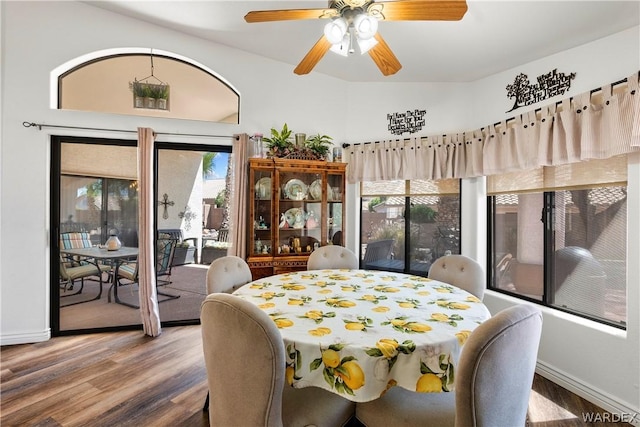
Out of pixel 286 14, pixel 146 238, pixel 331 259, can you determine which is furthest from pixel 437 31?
pixel 146 238

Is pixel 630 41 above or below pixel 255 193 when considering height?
above

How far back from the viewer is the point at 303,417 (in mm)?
1176

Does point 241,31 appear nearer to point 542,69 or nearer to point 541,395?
point 542,69

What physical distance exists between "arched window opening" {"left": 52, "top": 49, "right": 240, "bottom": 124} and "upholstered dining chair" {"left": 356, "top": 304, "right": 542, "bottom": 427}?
10.4 ft

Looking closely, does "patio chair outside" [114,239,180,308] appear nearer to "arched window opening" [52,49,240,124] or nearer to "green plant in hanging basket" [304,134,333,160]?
"arched window opening" [52,49,240,124]

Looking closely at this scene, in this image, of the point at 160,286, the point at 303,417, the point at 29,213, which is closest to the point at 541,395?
the point at 303,417

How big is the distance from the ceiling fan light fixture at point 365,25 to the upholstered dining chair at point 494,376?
4.67 ft

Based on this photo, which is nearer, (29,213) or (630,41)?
(630,41)

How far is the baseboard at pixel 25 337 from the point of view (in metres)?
2.71

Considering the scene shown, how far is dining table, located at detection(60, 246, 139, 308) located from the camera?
3049 millimetres

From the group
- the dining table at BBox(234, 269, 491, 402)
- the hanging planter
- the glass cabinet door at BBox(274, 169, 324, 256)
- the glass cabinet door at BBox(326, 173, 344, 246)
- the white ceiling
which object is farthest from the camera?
the glass cabinet door at BBox(326, 173, 344, 246)

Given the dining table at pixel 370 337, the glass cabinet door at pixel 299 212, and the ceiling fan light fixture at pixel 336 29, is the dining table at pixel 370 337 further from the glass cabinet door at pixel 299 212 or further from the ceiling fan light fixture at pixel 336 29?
the glass cabinet door at pixel 299 212

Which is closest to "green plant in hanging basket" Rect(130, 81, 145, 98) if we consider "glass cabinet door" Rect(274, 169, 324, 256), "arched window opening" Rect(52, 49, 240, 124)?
"arched window opening" Rect(52, 49, 240, 124)

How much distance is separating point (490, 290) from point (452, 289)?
1.42 m
